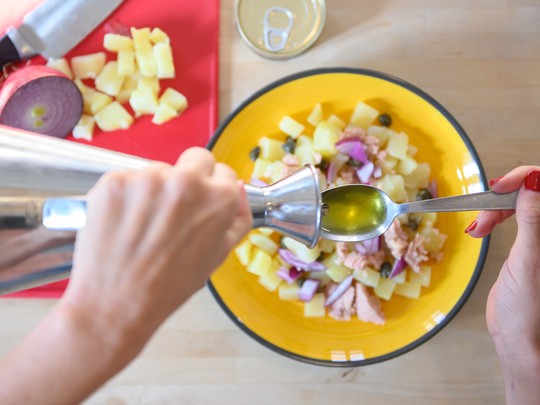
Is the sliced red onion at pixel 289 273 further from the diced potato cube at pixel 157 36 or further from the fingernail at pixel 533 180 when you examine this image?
the diced potato cube at pixel 157 36

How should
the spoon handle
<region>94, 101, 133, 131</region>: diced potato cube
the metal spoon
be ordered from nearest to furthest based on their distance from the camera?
the spoon handle, the metal spoon, <region>94, 101, 133, 131</region>: diced potato cube

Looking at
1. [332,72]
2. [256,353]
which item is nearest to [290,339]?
[256,353]

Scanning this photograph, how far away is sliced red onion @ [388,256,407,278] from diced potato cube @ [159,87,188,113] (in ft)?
2.35

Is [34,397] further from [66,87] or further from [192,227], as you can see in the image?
[66,87]

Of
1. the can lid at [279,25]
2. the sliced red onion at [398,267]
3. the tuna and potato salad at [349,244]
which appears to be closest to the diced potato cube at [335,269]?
the tuna and potato salad at [349,244]

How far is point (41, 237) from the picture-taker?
0.66 meters

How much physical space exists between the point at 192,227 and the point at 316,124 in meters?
0.88

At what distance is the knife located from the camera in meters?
1.37

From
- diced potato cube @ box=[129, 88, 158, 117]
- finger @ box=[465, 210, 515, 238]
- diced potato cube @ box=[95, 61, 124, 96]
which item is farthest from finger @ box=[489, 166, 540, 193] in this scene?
diced potato cube @ box=[95, 61, 124, 96]

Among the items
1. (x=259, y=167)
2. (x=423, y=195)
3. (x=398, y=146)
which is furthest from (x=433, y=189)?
(x=259, y=167)

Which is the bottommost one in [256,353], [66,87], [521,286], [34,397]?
[256,353]

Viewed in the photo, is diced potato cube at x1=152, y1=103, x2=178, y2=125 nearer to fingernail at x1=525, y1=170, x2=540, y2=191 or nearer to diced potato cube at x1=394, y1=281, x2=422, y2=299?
diced potato cube at x1=394, y1=281, x2=422, y2=299

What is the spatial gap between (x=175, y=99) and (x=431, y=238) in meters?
0.79

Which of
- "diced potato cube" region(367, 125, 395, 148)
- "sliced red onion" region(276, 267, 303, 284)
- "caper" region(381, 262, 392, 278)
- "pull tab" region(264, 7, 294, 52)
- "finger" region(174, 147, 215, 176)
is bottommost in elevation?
"sliced red onion" region(276, 267, 303, 284)
